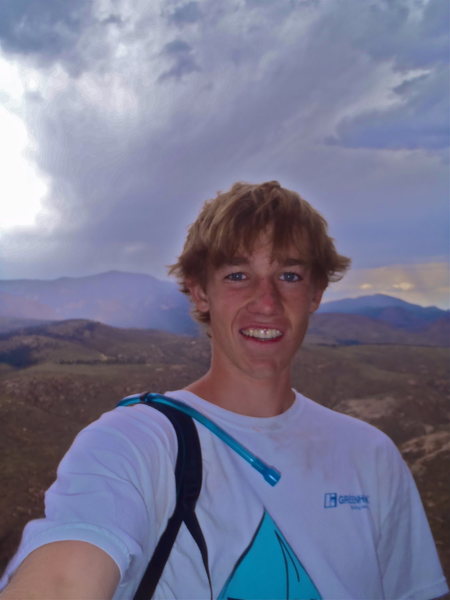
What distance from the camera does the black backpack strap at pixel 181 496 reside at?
1.25m

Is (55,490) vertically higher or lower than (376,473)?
higher

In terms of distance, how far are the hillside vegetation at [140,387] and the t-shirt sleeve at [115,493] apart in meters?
3.33

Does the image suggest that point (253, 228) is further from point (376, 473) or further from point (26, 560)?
point (26, 560)

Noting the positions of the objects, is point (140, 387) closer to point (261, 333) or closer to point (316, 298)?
point (316, 298)

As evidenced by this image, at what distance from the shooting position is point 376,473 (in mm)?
1849

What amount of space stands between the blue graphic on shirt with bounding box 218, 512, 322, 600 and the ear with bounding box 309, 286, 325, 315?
103 cm

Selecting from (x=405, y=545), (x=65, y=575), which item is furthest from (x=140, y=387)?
(x=65, y=575)

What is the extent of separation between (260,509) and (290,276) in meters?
0.91

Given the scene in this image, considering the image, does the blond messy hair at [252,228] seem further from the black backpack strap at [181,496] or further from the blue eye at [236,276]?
the black backpack strap at [181,496]

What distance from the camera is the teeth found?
1879mm

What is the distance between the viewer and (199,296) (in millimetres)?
2168

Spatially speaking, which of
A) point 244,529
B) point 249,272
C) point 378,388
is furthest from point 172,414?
point 378,388

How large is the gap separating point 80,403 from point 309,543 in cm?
457

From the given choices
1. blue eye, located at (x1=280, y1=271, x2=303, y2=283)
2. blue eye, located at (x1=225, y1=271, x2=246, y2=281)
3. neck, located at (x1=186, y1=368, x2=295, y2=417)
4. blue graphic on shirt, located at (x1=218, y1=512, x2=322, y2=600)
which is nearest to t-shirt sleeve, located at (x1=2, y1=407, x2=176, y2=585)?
blue graphic on shirt, located at (x1=218, y1=512, x2=322, y2=600)
